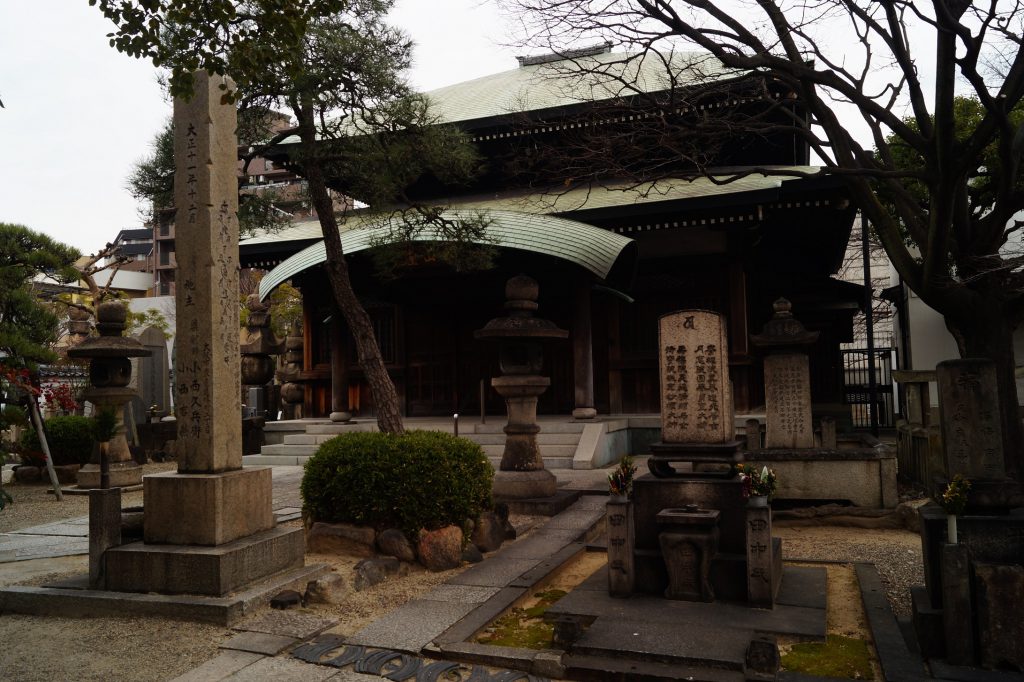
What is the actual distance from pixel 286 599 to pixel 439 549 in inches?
63.1

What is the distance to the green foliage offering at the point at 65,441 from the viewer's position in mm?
13922

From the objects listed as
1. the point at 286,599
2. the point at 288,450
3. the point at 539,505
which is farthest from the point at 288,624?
the point at 288,450

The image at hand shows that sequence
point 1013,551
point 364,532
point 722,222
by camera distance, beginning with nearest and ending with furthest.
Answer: point 1013,551, point 364,532, point 722,222

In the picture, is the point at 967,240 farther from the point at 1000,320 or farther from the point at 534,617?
the point at 534,617

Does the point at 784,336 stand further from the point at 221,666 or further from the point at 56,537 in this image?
the point at 56,537

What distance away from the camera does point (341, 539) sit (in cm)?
701

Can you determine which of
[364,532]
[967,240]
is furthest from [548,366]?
[364,532]

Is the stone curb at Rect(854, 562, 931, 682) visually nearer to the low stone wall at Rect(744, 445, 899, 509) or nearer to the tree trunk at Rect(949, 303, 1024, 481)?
the low stone wall at Rect(744, 445, 899, 509)

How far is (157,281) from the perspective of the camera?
2395 inches

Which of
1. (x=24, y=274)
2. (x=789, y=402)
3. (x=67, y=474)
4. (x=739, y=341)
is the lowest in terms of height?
(x=67, y=474)

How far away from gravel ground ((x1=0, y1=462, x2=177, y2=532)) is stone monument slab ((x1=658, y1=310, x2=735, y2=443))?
796 cm

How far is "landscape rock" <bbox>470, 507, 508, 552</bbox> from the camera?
24.4 ft

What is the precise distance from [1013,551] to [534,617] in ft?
10.4

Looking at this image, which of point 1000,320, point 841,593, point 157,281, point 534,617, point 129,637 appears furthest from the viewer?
point 157,281
